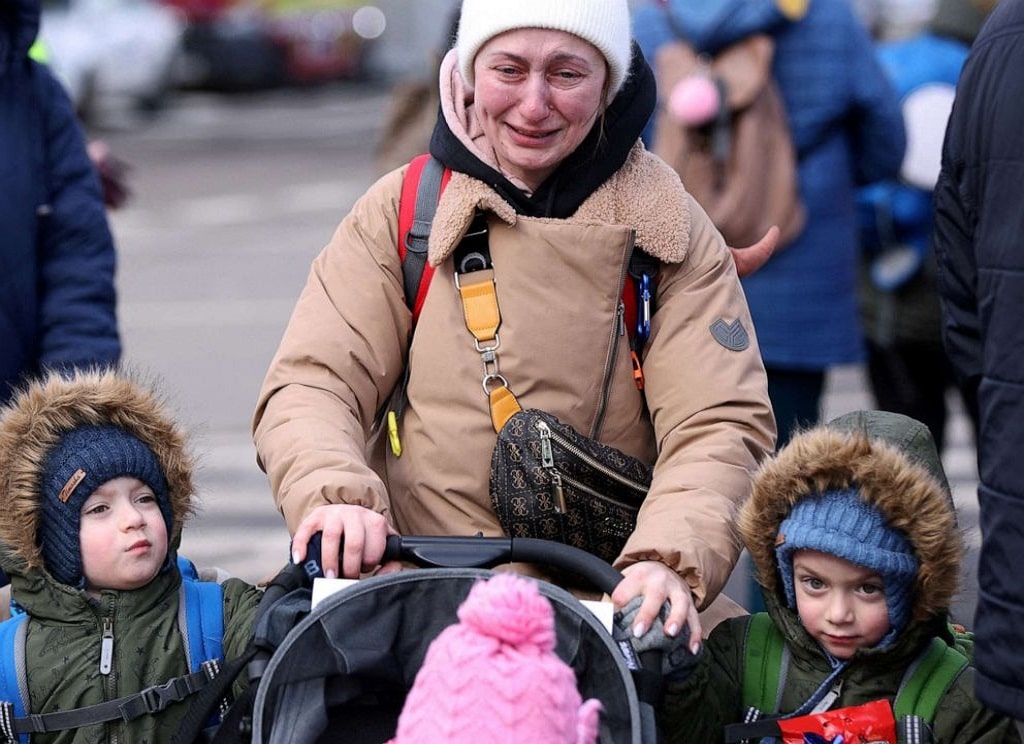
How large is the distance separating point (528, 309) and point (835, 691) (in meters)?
0.89

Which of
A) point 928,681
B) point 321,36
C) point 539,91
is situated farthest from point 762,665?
point 321,36

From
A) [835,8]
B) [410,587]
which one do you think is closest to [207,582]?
[410,587]

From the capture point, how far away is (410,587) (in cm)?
312

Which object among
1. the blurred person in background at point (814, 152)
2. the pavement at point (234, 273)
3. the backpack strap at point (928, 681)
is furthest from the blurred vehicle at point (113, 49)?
the backpack strap at point (928, 681)

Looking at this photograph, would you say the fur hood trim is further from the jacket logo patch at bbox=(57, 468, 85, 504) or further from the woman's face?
the jacket logo patch at bbox=(57, 468, 85, 504)

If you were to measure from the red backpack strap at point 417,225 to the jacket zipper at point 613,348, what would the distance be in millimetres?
357

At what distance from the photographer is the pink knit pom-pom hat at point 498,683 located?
2.64 meters

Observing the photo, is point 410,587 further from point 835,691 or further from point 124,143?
point 124,143

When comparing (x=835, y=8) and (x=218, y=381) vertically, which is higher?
(x=835, y=8)

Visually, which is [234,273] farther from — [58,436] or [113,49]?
[58,436]

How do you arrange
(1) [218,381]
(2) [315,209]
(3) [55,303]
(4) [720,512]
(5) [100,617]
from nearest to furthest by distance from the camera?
1. (4) [720,512]
2. (5) [100,617]
3. (3) [55,303]
4. (1) [218,381]
5. (2) [315,209]

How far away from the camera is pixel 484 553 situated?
323cm

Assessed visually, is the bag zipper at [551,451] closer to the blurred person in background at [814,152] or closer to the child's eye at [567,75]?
the child's eye at [567,75]

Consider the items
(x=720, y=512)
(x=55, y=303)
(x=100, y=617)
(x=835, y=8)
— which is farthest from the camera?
(x=835, y=8)
